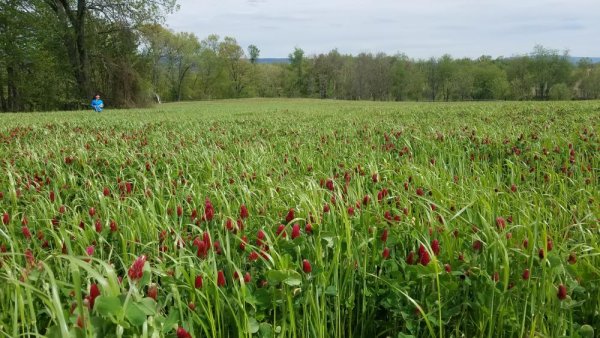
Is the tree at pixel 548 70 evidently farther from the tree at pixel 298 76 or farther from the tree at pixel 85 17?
the tree at pixel 85 17

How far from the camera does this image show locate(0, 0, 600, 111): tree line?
3534 centimetres

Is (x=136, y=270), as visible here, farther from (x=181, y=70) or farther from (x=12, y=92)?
(x=181, y=70)

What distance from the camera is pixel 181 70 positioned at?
90750 mm

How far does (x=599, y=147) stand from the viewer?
16.8 feet

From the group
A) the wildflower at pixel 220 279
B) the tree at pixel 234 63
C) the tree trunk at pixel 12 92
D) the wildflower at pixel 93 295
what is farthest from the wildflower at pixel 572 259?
Result: the tree at pixel 234 63

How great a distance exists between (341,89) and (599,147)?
103m

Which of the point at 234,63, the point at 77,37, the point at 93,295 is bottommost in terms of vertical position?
the point at 93,295

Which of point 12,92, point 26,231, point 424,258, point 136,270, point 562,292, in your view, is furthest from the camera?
point 12,92

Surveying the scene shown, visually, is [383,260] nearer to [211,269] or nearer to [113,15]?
[211,269]

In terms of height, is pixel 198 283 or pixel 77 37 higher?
pixel 77 37

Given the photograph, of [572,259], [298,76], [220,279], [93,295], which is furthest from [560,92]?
[93,295]

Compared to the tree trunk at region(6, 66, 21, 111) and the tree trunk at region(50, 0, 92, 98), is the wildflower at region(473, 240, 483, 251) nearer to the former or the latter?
the tree trunk at region(50, 0, 92, 98)

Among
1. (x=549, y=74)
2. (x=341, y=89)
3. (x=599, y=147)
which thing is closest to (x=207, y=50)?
(x=341, y=89)

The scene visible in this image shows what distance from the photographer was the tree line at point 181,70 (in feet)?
116
